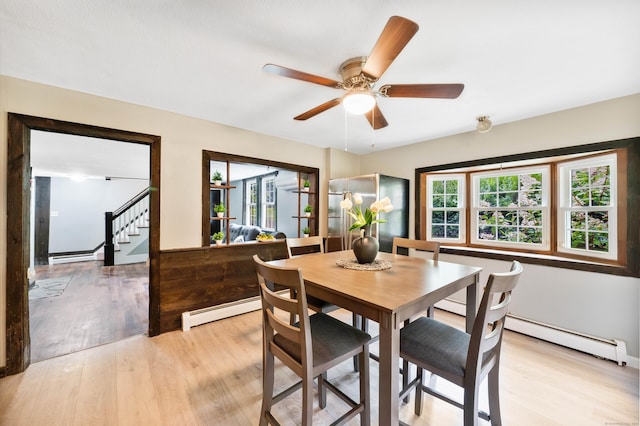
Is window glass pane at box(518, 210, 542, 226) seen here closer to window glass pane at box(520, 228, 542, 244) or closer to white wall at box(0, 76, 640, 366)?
window glass pane at box(520, 228, 542, 244)

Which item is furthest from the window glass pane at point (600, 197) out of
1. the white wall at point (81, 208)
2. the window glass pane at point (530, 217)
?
the white wall at point (81, 208)

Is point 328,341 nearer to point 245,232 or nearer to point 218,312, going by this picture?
point 218,312

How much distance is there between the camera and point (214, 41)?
1.51 metres

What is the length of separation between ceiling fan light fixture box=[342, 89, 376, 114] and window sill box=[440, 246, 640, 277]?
2.45 meters

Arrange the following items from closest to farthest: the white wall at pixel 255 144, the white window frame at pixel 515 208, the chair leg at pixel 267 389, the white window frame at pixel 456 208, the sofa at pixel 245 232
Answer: the chair leg at pixel 267 389 < the white wall at pixel 255 144 < the white window frame at pixel 515 208 < the white window frame at pixel 456 208 < the sofa at pixel 245 232

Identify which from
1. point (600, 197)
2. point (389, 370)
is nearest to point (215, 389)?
point (389, 370)

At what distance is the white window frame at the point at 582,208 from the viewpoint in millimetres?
2299

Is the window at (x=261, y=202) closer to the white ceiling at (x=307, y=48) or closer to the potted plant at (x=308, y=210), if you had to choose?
the potted plant at (x=308, y=210)

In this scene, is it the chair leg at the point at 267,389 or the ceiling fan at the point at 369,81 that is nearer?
the ceiling fan at the point at 369,81

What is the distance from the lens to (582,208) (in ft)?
8.18

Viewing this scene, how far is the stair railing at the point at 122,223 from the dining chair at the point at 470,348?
7.07 metres

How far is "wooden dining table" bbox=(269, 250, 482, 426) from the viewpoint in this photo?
1058mm

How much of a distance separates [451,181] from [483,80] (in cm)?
181

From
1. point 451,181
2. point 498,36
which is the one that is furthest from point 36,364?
point 451,181
